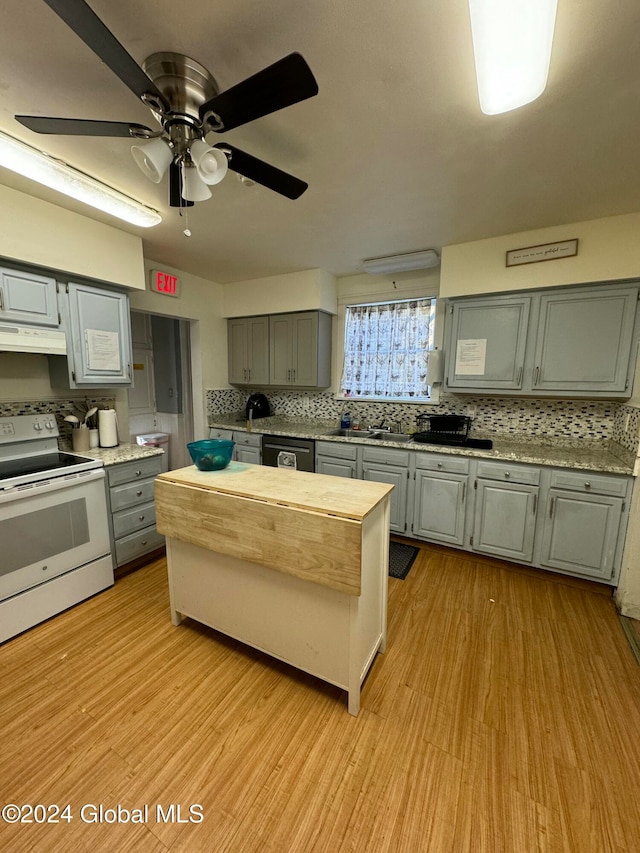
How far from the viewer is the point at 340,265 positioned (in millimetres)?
3461

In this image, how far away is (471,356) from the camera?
2.91m

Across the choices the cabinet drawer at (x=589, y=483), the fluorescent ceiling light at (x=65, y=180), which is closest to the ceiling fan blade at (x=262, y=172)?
the fluorescent ceiling light at (x=65, y=180)

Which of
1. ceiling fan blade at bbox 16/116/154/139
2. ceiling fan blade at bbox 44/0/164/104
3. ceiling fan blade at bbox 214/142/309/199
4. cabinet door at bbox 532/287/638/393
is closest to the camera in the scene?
ceiling fan blade at bbox 44/0/164/104

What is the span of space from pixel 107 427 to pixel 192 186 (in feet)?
6.97

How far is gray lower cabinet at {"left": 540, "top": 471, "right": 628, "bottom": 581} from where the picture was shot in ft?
7.46

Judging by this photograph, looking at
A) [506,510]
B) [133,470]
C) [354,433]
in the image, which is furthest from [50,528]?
[506,510]

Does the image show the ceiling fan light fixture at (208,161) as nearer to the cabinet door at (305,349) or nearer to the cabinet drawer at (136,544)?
the cabinet drawer at (136,544)

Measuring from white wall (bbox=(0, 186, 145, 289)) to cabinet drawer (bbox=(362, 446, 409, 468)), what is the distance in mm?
2439

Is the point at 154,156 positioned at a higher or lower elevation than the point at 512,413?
higher

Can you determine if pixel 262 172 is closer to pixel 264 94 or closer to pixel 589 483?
pixel 264 94

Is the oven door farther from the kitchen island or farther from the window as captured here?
the window

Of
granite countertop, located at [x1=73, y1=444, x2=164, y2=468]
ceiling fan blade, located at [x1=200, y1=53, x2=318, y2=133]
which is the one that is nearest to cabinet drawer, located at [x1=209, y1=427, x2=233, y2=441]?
granite countertop, located at [x1=73, y1=444, x2=164, y2=468]

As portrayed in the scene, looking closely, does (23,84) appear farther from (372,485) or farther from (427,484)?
(427,484)

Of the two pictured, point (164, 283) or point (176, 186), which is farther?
point (164, 283)
